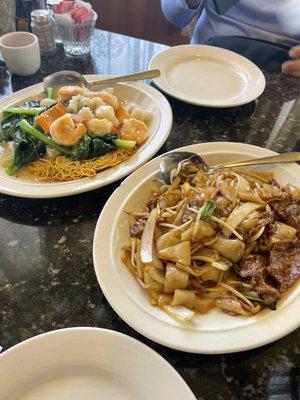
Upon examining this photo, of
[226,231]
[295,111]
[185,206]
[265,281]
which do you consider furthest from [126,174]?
[295,111]

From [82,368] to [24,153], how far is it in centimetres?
87

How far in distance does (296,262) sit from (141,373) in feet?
1.66

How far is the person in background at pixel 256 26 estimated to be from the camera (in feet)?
6.59

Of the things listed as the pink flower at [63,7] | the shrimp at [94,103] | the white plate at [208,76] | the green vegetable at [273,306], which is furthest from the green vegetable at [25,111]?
the green vegetable at [273,306]

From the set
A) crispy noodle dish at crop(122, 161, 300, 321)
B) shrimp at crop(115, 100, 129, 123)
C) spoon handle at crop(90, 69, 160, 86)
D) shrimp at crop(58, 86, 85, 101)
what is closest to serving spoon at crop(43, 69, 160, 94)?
spoon handle at crop(90, 69, 160, 86)

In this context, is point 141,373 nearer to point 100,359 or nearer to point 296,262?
point 100,359

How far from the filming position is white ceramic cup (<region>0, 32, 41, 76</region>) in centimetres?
175

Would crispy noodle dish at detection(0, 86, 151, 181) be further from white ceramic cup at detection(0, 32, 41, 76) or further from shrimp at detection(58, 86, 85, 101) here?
white ceramic cup at detection(0, 32, 41, 76)

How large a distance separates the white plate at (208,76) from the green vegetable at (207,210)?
0.70 metres

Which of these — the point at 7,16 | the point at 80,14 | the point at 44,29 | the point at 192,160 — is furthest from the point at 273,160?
the point at 7,16

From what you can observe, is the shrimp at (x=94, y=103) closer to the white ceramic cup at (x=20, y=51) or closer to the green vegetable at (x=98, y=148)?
the green vegetable at (x=98, y=148)

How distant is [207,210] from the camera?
3.41 feet

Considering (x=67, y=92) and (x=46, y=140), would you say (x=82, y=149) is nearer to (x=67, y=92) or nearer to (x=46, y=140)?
(x=46, y=140)

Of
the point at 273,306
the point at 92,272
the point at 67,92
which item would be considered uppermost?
the point at 67,92
